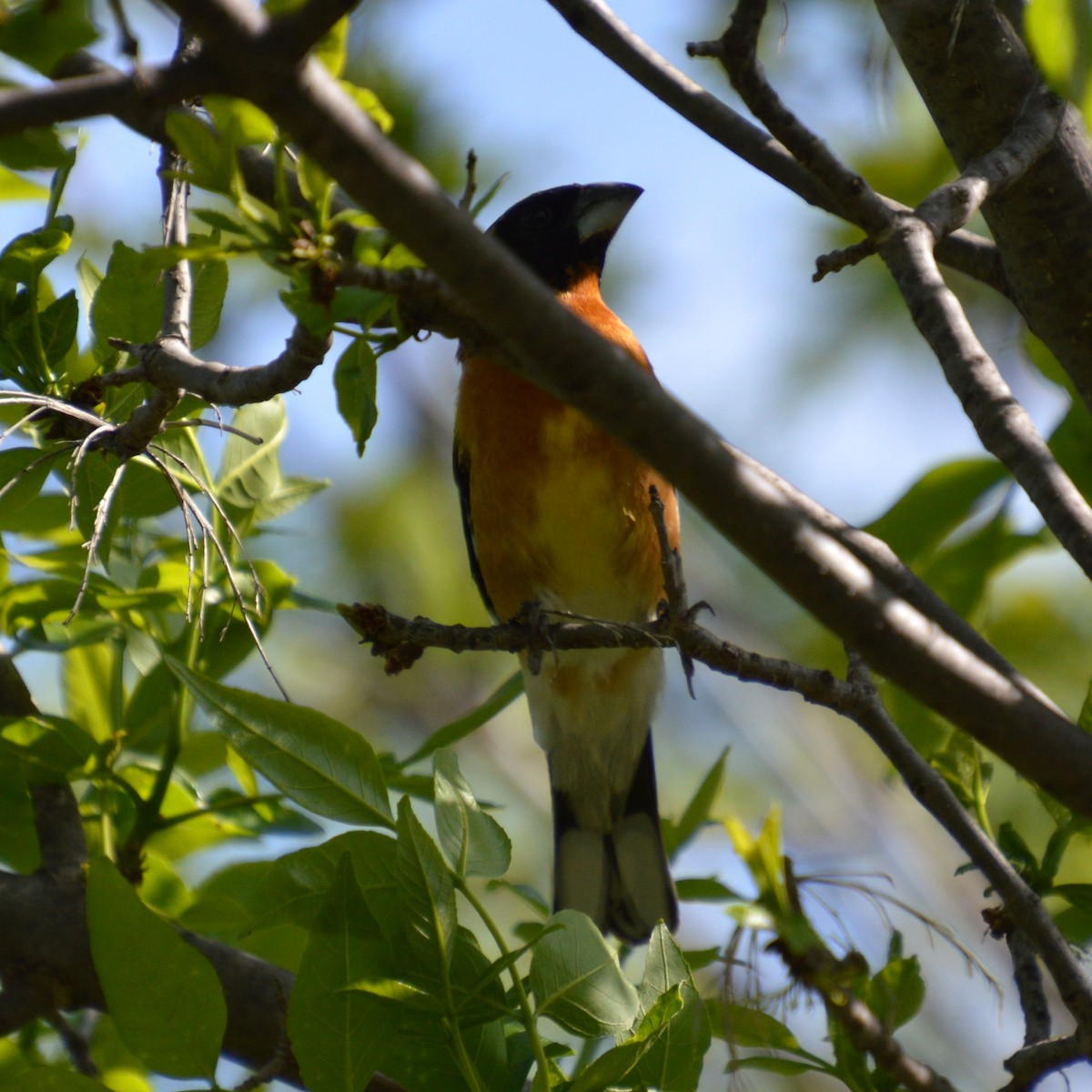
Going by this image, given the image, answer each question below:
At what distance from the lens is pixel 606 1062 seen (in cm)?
202

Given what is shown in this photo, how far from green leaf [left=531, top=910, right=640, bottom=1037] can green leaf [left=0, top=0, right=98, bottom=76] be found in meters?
1.52

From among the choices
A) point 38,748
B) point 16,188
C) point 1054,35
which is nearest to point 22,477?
point 38,748

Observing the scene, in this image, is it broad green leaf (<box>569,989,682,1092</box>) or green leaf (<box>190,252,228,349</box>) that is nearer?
broad green leaf (<box>569,989,682,1092</box>)

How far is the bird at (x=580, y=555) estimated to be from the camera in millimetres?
4496

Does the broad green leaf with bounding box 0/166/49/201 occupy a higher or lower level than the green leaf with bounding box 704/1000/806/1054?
higher

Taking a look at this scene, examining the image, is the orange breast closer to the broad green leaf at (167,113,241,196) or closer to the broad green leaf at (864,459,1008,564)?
the broad green leaf at (864,459,1008,564)

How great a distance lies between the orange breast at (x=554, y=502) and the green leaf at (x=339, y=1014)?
251 cm

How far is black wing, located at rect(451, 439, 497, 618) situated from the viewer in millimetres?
4812

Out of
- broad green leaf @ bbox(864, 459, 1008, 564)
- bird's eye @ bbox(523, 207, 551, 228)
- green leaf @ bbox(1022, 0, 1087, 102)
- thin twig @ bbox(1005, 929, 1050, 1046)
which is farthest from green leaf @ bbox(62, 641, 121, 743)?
bird's eye @ bbox(523, 207, 551, 228)

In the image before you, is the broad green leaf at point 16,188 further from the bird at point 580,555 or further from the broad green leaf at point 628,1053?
the broad green leaf at point 628,1053

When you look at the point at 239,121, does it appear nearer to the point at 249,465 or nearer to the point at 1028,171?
the point at 249,465

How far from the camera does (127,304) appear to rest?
9.16ft

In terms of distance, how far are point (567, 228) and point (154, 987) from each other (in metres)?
3.89

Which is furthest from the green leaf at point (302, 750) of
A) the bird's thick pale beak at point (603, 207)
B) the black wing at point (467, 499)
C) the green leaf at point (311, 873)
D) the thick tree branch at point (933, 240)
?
the bird's thick pale beak at point (603, 207)
